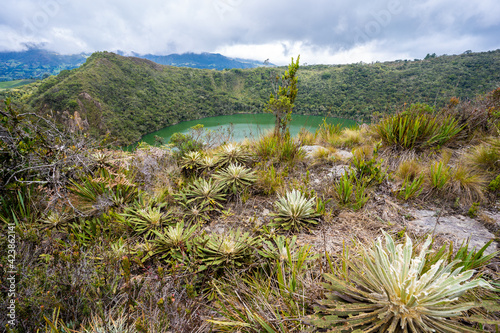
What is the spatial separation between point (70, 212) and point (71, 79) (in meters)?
45.1

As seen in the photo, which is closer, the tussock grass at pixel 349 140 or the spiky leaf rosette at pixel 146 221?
the spiky leaf rosette at pixel 146 221

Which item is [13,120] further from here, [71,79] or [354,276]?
[71,79]

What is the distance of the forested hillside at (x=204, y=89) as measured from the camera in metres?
28.1

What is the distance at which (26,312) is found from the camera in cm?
142

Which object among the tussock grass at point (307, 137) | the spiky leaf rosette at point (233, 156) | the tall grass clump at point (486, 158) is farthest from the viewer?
the tussock grass at point (307, 137)

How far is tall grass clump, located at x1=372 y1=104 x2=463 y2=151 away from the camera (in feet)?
Result: 11.5

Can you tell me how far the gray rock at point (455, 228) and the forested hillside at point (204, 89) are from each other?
17.4 meters

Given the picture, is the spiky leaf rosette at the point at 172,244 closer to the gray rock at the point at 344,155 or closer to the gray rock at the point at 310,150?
the gray rock at the point at 310,150

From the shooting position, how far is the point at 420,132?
11.9 feet

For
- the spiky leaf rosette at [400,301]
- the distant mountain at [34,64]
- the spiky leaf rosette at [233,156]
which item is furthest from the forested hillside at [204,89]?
the distant mountain at [34,64]

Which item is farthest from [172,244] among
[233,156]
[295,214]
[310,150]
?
[310,150]

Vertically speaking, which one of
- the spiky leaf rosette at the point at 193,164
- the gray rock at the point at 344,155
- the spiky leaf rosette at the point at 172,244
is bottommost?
the spiky leaf rosette at the point at 172,244

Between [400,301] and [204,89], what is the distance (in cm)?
6701

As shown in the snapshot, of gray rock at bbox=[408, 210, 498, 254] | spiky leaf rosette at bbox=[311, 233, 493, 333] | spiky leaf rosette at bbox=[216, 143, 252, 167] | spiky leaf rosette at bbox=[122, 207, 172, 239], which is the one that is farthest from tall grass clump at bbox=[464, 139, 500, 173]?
spiky leaf rosette at bbox=[122, 207, 172, 239]
